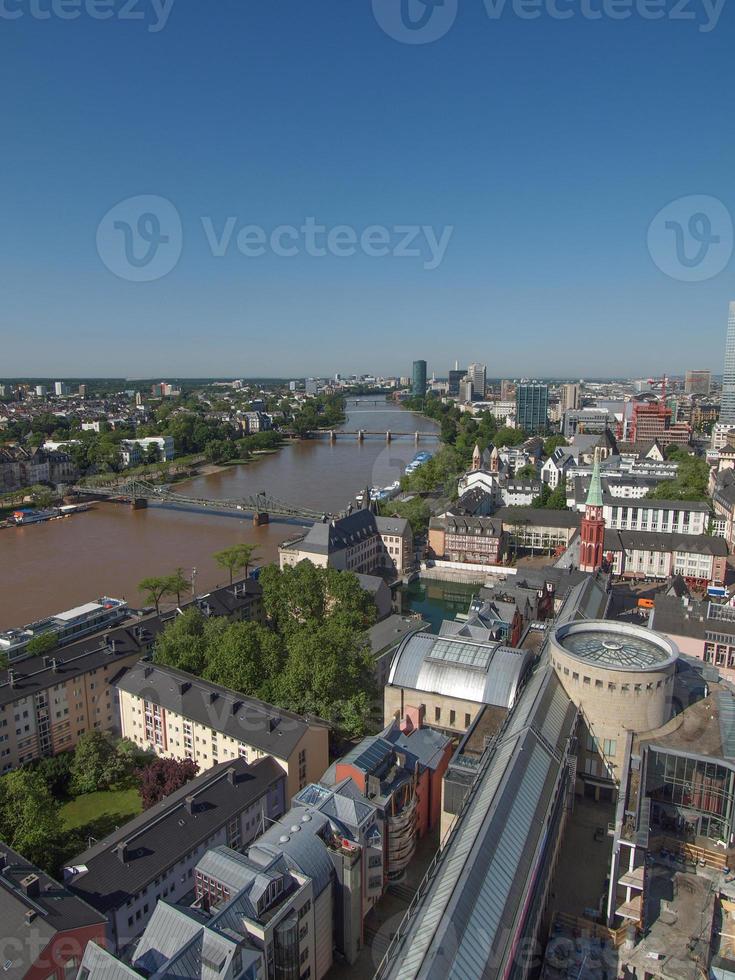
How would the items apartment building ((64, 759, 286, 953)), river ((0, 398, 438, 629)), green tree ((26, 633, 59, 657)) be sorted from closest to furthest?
apartment building ((64, 759, 286, 953)), green tree ((26, 633, 59, 657)), river ((0, 398, 438, 629))

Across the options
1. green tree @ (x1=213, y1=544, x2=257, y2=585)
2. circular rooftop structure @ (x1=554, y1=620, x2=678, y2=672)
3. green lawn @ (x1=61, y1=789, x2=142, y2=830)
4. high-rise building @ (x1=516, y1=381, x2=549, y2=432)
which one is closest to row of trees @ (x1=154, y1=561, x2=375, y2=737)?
green lawn @ (x1=61, y1=789, x2=142, y2=830)

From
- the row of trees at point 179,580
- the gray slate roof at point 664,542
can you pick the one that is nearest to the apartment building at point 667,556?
the gray slate roof at point 664,542

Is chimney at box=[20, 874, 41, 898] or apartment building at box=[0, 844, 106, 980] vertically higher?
chimney at box=[20, 874, 41, 898]

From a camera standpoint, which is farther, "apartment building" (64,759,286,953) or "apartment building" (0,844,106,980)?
"apartment building" (64,759,286,953)

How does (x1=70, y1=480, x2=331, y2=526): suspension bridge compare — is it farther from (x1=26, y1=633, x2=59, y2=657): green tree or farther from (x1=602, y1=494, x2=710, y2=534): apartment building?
(x1=26, y1=633, x2=59, y2=657): green tree

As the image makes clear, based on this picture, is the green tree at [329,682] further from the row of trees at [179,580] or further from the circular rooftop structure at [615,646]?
the row of trees at [179,580]

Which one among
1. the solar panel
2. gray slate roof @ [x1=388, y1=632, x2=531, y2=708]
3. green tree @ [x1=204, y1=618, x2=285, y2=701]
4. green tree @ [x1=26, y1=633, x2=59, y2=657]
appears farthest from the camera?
green tree @ [x1=26, y1=633, x2=59, y2=657]
